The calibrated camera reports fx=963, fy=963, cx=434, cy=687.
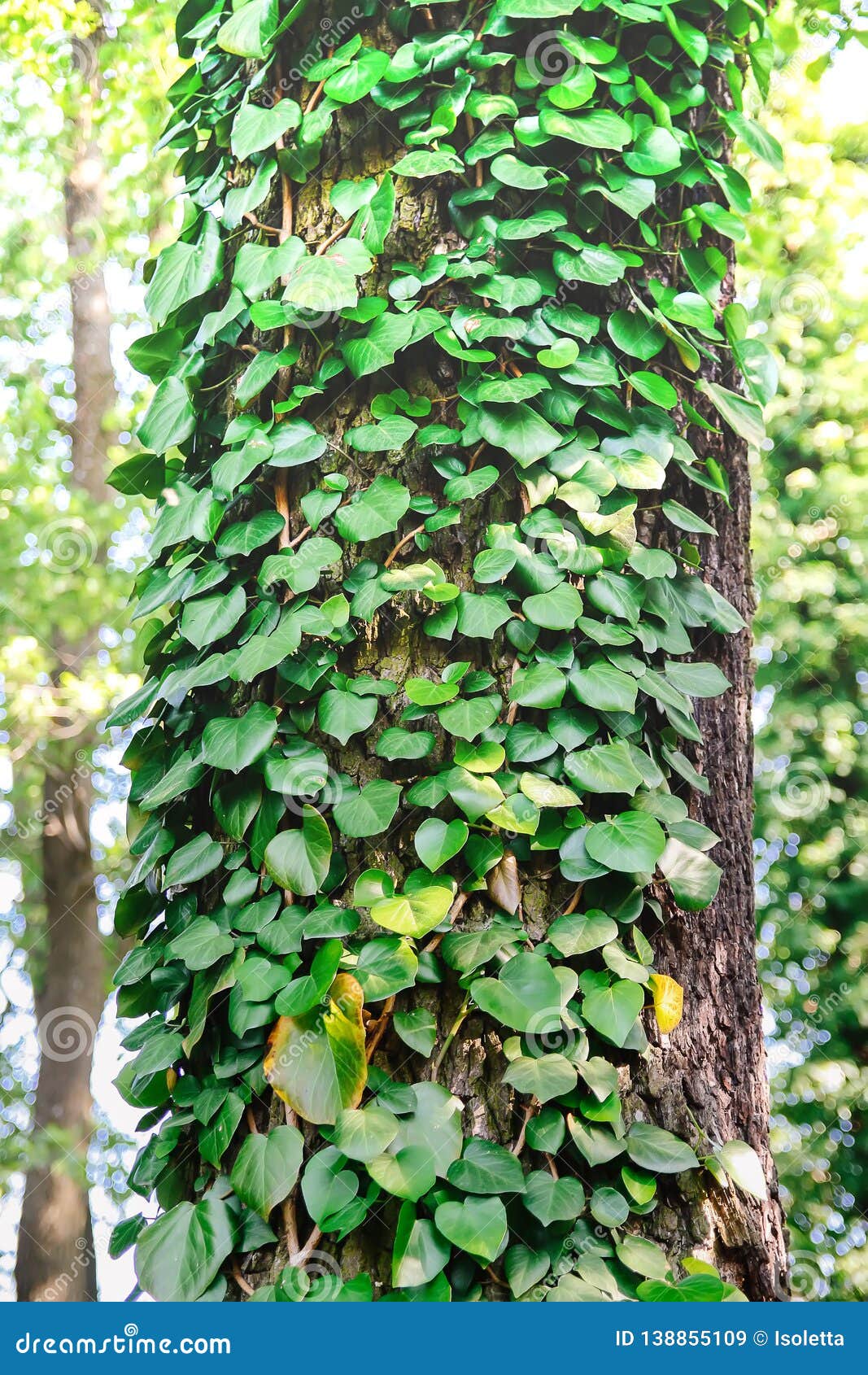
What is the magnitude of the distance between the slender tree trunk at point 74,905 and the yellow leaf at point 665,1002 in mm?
4895

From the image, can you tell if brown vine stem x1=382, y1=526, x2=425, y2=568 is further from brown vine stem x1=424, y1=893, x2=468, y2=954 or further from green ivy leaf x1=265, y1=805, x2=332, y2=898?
brown vine stem x1=424, y1=893, x2=468, y2=954

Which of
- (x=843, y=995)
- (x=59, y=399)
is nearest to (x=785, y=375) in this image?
(x=843, y=995)

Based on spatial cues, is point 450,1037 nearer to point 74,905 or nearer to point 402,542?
point 402,542

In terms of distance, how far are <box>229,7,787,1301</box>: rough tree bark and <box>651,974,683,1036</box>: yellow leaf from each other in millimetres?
26

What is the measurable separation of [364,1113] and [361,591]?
63 centimetres

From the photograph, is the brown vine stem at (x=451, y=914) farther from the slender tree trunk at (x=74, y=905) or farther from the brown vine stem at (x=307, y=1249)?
the slender tree trunk at (x=74, y=905)

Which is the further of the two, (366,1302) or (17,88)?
(17,88)

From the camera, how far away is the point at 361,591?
1.26 m

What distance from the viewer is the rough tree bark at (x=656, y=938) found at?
113 centimetres

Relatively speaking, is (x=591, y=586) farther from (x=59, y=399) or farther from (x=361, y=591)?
(x=59, y=399)

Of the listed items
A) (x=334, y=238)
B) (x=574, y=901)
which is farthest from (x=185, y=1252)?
(x=334, y=238)

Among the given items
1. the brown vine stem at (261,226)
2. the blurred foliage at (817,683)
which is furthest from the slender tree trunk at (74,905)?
the brown vine stem at (261,226)

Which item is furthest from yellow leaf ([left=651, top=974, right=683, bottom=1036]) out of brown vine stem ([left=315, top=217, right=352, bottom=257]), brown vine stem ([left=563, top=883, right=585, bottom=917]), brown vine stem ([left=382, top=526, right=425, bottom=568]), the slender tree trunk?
the slender tree trunk

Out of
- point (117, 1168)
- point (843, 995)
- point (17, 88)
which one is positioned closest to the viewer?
point (843, 995)
